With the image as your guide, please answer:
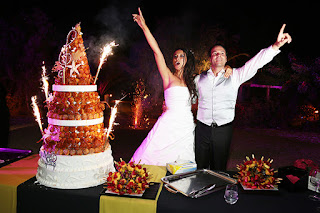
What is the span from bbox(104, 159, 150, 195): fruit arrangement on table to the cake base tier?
0.16m

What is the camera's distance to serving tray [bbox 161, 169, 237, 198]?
82.0 inches

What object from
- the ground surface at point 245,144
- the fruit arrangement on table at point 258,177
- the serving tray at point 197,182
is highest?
the fruit arrangement on table at point 258,177

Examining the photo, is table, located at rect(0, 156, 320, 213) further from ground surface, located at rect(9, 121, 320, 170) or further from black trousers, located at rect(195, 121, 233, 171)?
ground surface, located at rect(9, 121, 320, 170)

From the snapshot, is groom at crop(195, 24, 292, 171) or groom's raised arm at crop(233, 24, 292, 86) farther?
groom at crop(195, 24, 292, 171)

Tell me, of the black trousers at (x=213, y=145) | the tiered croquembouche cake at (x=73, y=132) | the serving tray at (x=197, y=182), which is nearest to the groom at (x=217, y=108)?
the black trousers at (x=213, y=145)

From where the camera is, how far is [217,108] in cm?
329

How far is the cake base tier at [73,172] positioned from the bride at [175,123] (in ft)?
4.15

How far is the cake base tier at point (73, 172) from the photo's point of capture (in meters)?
2.13

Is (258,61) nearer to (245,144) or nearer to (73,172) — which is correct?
(73,172)

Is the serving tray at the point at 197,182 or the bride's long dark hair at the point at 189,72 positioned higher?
the bride's long dark hair at the point at 189,72

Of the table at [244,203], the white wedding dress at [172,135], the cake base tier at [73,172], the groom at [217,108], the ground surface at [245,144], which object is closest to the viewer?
the table at [244,203]

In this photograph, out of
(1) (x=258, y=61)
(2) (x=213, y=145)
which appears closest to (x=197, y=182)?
(2) (x=213, y=145)

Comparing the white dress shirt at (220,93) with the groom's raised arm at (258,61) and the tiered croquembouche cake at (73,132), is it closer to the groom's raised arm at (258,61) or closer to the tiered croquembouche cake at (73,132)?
the groom's raised arm at (258,61)

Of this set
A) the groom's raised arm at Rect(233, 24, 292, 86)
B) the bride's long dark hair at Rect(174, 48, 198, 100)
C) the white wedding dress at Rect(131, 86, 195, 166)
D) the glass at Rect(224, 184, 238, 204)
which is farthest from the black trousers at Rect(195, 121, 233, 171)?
the glass at Rect(224, 184, 238, 204)
